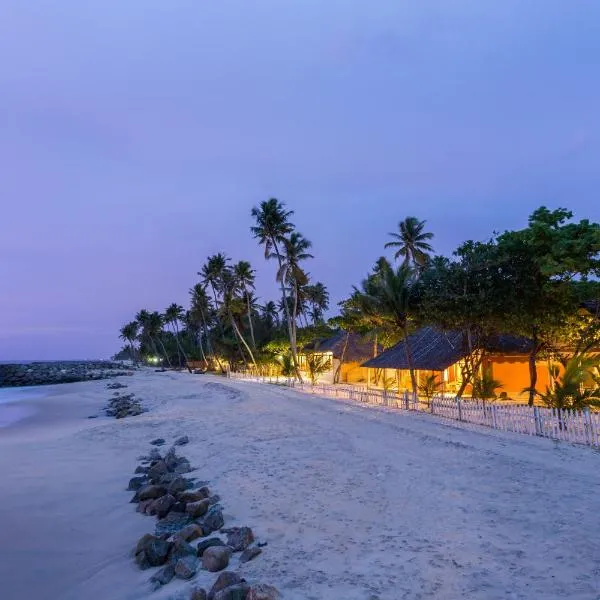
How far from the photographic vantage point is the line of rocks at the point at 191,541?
477cm

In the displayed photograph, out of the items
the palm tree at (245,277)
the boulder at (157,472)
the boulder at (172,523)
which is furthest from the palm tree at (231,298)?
the boulder at (172,523)

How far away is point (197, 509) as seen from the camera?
7.44m

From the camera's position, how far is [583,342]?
1714 centimetres

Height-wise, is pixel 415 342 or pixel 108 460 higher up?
pixel 415 342

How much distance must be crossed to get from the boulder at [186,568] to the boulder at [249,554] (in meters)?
0.57

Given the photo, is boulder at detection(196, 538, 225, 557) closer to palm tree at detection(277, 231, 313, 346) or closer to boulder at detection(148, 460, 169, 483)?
boulder at detection(148, 460, 169, 483)

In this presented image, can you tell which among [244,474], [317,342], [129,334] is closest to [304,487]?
[244,474]

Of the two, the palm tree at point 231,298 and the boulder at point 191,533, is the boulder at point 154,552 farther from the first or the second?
the palm tree at point 231,298

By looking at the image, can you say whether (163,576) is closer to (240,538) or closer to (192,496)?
(240,538)

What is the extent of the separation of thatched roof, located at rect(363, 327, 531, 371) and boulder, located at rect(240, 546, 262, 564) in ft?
56.3

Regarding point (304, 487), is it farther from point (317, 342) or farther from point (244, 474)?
point (317, 342)

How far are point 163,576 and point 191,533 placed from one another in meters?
1.01

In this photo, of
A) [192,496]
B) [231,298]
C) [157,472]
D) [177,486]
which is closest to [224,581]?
[192,496]

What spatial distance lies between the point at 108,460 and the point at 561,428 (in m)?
12.1
